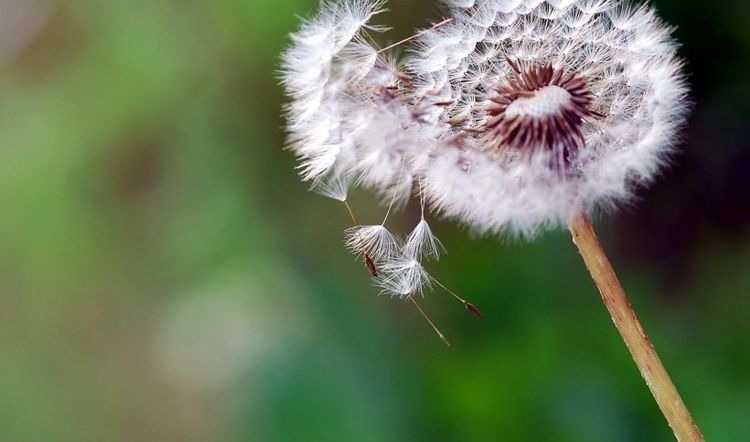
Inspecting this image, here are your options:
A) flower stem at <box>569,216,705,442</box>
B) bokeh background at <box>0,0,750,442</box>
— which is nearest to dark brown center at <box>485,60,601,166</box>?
flower stem at <box>569,216,705,442</box>

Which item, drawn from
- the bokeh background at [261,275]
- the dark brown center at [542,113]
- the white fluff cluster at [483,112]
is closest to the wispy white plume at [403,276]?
the white fluff cluster at [483,112]

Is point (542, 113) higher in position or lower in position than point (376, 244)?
higher

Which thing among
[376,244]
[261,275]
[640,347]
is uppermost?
[640,347]

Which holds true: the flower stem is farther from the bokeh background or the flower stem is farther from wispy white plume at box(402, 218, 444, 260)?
the bokeh background

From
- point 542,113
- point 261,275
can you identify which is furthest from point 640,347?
point 261,275

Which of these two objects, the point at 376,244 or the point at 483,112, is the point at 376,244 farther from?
the point at 483,112

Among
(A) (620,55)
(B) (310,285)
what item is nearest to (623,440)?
(B) (310,285)

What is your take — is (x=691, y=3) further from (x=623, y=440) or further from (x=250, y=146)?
(x=250, y=146)

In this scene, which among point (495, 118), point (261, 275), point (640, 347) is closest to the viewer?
point (640, 347)
